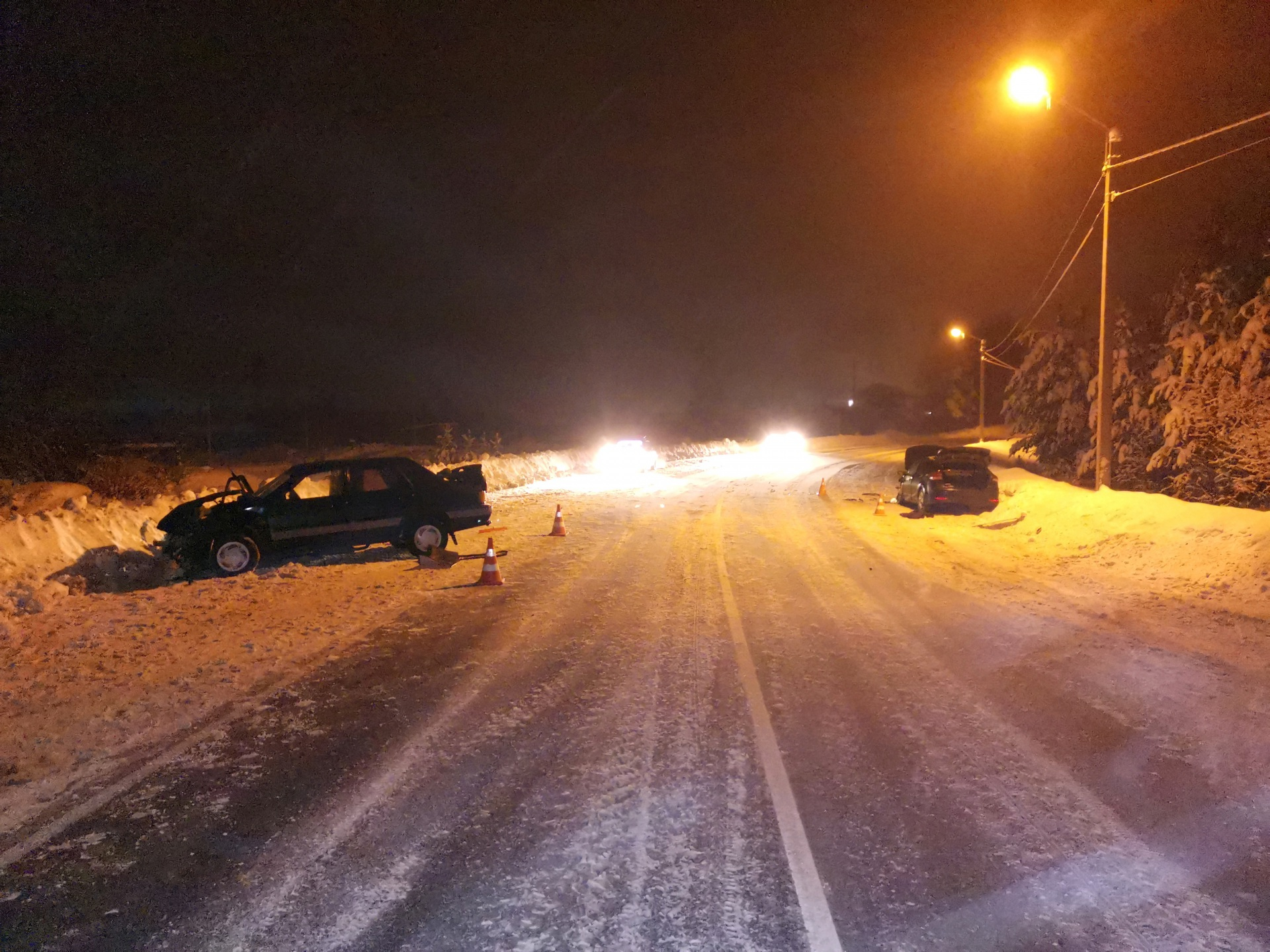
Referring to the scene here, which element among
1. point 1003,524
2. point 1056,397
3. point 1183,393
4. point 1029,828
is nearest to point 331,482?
point 1029,828

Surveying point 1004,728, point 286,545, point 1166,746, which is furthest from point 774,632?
point 286,545

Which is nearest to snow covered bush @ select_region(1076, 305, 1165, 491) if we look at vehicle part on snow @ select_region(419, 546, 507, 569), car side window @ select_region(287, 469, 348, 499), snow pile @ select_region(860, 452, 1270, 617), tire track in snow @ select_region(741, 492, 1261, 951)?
snow pile @ select_region(860, 452, 1270, 617)

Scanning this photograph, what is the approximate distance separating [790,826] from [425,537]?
980cm

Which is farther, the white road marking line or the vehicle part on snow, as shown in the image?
the vehicle part on snow

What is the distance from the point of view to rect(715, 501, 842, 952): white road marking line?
3.27 m

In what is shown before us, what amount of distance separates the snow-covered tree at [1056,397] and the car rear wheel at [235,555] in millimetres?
27371

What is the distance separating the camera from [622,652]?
24.5 feet

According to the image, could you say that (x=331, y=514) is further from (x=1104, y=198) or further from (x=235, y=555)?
(x=1104, y=198)

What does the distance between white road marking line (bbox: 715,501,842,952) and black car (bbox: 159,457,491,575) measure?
722cm

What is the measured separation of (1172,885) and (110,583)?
40.2 feet

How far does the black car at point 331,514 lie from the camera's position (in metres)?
11.3

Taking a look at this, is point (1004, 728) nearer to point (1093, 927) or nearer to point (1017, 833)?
point (1017, 833)

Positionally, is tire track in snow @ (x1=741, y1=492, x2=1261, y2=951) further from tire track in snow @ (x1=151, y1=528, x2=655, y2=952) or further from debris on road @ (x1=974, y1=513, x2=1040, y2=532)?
debris on road @ (x1=974, y1=513, x2=1040, y2=532)

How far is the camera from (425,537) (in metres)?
12.9
